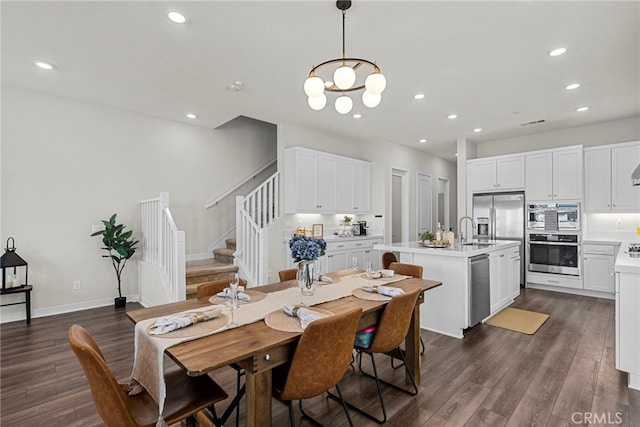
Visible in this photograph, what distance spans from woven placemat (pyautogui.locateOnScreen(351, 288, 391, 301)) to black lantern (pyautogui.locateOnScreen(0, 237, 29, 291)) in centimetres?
412

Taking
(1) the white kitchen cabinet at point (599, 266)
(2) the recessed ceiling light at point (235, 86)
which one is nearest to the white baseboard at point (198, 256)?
(2) the recessed ceiling light at point (235, 86)

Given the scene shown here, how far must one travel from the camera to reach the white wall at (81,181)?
4.09 metres

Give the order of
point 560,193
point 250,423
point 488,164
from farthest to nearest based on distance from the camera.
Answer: point 488,164
point 560,193
point 250,423

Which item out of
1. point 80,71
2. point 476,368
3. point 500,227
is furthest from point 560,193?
point 80,71

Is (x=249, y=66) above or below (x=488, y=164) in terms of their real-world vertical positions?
above

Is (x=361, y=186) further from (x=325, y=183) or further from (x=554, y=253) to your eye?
(x=554, y=253)

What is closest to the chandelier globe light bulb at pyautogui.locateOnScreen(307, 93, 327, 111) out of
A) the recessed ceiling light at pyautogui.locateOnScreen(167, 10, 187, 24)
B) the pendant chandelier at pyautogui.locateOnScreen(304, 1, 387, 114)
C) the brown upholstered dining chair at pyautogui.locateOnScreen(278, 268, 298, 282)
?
the pendant chandelier at pyautogui.locateOnScreen(304, 1, 387, 114)

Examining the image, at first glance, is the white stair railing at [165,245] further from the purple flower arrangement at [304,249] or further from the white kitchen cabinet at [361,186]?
the white kitchen cabinet at [361,186]

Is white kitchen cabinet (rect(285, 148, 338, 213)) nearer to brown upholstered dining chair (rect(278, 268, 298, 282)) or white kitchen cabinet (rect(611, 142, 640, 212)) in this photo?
brown upholstered dining chair (rect(278, 268, 298, 282))

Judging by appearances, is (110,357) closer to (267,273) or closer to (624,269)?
(267,273)

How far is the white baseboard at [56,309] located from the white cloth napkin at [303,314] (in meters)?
4.11

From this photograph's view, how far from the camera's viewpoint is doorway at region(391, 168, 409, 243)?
698cm

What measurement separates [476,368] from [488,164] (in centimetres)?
463

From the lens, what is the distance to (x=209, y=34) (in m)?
2.80
